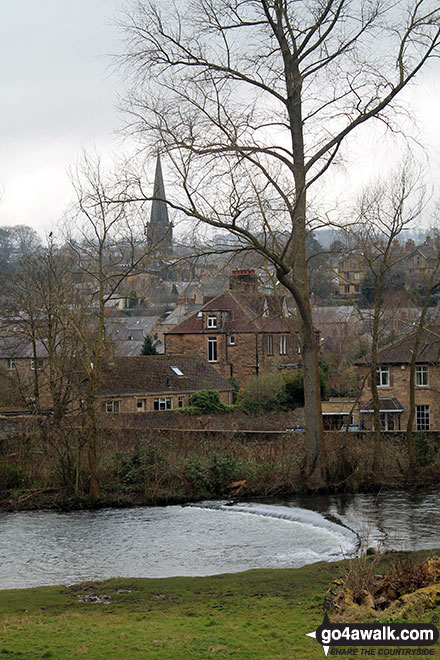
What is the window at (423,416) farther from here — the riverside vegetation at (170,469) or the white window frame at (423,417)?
the riverside vegetation at (170,469)

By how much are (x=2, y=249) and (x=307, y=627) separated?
12483 centimetres

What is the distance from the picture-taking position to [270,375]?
49.9 meters

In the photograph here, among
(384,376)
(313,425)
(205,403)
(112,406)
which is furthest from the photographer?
(384,376)

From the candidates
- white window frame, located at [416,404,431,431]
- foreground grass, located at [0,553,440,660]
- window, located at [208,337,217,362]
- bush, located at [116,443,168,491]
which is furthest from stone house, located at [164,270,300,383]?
foreground grass, located at [0,553,440,660]

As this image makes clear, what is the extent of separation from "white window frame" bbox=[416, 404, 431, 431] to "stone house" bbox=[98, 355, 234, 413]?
12.4 m

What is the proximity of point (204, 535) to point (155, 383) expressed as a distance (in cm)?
2713

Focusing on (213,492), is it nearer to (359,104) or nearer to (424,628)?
(359,104)

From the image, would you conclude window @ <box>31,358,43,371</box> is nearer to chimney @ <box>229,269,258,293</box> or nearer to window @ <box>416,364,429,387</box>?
chimney @ <box>229,269,258,293</box>

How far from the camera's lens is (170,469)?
2664 cm

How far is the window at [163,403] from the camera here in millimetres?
46666

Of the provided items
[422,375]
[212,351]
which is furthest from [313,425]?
[212,351]

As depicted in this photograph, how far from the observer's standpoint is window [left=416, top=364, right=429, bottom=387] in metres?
47.3

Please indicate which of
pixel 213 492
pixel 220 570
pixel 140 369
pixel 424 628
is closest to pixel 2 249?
pixel 140 369

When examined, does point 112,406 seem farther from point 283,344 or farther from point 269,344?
point 283,344
